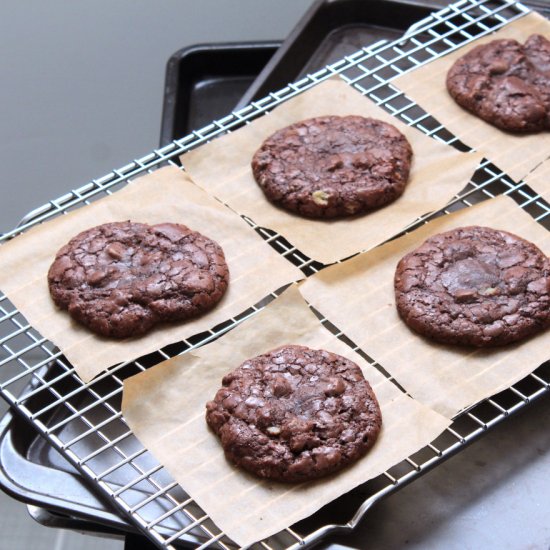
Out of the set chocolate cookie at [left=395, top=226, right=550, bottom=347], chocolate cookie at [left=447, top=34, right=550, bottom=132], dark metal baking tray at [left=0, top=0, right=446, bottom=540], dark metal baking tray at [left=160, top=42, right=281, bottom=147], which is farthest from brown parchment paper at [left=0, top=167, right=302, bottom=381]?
chocolate cookie at [left=447, top=34, right=550, bottom=132]

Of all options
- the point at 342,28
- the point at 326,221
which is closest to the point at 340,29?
the point at 342,28

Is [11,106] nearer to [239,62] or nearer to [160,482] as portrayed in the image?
[239,62]

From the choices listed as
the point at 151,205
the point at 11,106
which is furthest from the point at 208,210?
the point at 11,106

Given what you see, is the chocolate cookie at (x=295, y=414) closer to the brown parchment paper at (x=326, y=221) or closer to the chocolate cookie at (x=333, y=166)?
the brown parchment paper at (x=326, y=221)

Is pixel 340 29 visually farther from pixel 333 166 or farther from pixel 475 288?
pixel 475 288

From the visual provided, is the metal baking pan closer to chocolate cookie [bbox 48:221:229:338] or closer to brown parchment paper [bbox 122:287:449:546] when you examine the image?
chocolate cookie [bbox 48:221:229:338]

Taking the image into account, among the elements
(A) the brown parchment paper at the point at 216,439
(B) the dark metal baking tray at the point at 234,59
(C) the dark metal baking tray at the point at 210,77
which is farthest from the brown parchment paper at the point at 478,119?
(A) the brown parchment paper at the point at 216,439
